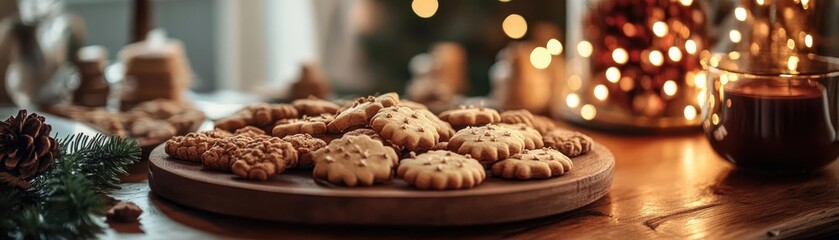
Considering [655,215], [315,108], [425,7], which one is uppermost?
[425,7]

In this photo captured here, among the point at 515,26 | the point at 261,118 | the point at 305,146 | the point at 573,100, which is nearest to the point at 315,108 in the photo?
the point at 261,118

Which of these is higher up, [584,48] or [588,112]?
[584,48]

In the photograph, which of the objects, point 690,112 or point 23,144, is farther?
point 690,112

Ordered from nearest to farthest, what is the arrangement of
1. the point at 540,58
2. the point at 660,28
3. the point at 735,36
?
the point at 735,36 → the point at 660,28 → the point at 540,58

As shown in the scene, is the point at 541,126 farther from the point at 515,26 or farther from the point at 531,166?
the point at 515,26

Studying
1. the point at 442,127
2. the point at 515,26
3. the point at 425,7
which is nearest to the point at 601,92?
the point at 442,127

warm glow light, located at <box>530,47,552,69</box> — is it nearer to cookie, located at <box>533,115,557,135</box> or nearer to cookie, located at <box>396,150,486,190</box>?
cookie, located at <box>533,115,557,135</box>

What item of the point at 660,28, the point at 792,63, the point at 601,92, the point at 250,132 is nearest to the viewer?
the point at 250,132

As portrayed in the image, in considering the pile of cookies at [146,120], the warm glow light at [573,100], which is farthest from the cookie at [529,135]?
the warm glow light at [573,100]
